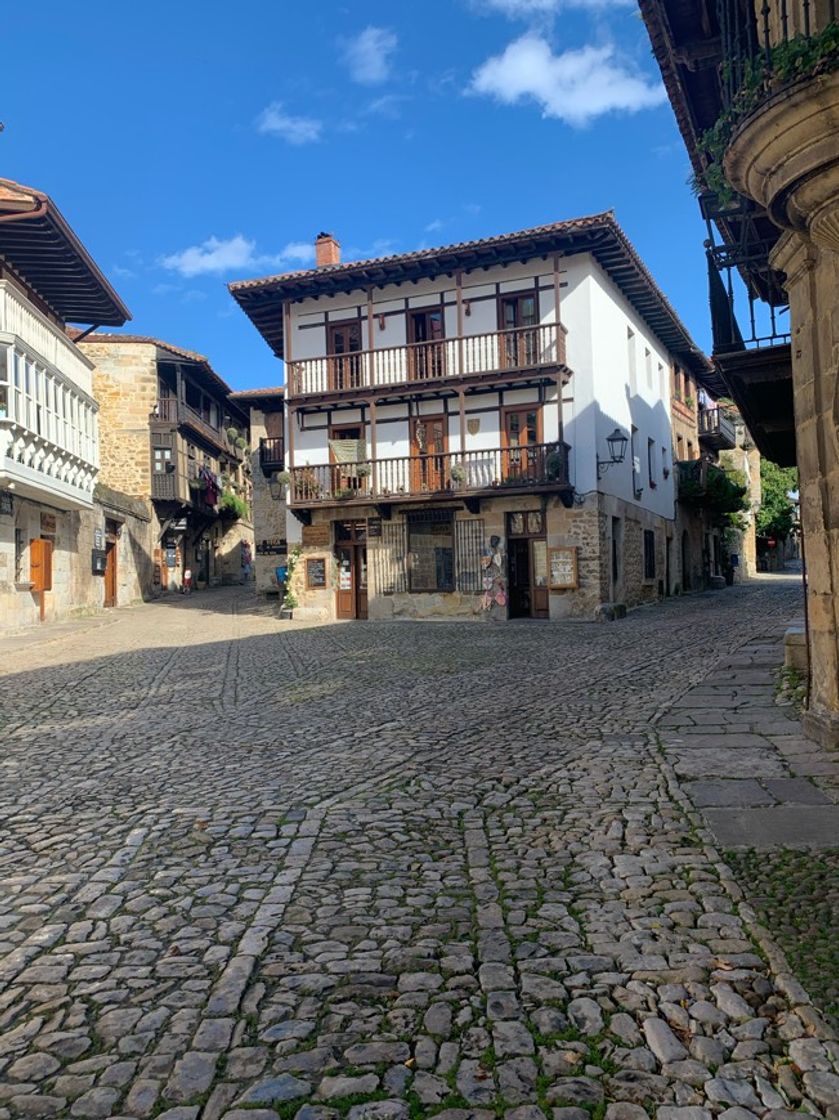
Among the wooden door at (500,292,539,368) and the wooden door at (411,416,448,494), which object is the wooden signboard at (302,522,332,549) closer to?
the wooden door at (411,416,448,494)

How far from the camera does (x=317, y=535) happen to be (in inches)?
874

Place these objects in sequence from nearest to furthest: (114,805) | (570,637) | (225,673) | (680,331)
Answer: (114,805) → (225,673) → (570,637) → (680,331)

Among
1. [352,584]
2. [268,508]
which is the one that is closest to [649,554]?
[352,584]

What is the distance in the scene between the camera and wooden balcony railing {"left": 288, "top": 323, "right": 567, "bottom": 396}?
1989 cm

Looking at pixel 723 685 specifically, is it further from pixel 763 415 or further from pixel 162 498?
pixel 162 498

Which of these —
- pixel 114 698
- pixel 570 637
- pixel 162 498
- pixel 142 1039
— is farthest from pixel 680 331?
pixel 142 1039

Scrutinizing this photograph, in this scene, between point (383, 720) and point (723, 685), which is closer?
point (383, 720)

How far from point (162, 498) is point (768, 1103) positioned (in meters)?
29.8

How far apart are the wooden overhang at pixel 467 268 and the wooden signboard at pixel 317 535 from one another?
238 inches

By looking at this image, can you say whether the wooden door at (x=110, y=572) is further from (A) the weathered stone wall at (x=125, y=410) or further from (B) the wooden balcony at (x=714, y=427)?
(B) the wooden balcony at (x=714, y=427)

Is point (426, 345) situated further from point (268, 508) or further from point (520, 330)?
point (268, 508)

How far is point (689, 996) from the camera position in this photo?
8.27ft

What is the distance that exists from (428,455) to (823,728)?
50.9 feet

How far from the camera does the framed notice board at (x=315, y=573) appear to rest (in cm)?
2205
